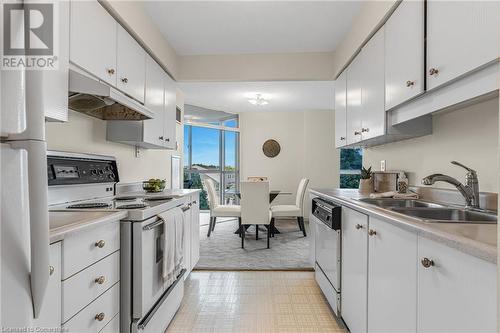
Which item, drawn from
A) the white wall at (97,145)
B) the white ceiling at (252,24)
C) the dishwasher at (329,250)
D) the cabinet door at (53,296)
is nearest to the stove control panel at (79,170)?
the white wall at (97,145)

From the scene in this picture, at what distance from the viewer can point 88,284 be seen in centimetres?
110

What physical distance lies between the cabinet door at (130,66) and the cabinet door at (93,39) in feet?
0.27

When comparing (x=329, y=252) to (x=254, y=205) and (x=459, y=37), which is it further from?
(x=254, y=205)

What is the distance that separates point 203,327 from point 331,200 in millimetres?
1362

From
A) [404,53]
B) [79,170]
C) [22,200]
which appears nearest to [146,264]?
[79,170]

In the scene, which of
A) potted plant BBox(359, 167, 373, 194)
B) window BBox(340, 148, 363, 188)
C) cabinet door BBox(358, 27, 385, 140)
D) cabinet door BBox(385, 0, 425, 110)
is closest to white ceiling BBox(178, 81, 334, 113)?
window BBox(340, 148, 363, 188)

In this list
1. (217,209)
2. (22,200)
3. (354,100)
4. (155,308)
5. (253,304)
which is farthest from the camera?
(217,209)

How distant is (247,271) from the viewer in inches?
119

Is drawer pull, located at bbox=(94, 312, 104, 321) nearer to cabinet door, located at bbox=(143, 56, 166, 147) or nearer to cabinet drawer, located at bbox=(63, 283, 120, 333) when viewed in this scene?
cabinet drawer, located at bbox=(63, 283, 120, 333)

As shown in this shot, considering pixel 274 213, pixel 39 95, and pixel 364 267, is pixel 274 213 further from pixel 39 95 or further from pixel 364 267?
pixel 39 95

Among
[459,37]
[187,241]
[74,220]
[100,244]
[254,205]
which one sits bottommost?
[187,241]

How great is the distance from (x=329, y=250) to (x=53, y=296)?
1779 mm

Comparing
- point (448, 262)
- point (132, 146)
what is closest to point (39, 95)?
point (448, 262)

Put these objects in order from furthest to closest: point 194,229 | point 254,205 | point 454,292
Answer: point 254,205 < point 194,229 < point 454,292
